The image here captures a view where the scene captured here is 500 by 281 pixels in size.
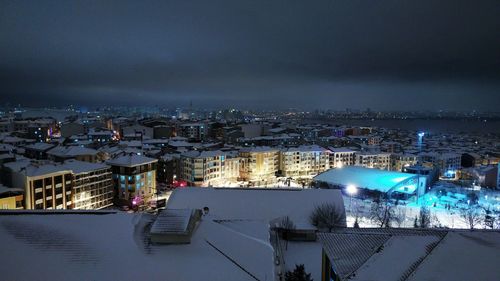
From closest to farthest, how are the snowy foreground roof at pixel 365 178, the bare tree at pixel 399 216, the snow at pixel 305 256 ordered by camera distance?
1. the snow at pixel 305 256
2. the bare tree at pixel 399 216
3. the snowy foreground roof at pixel 365 178

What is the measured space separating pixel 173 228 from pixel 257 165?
23024mm

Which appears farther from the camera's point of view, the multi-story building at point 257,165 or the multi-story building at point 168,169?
the multi-story building at point 257,165

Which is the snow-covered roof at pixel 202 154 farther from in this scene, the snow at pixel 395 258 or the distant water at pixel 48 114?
the distant water at pixel 48 114

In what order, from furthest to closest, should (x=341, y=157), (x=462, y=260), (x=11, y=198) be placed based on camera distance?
(x=341, y=157), (x=11, y=198), (x=462, y=260)

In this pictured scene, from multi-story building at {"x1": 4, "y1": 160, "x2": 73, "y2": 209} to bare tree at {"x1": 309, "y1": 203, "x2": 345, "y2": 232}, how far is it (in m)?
11.6

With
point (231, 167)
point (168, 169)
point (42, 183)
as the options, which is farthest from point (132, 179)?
point (231, 167)

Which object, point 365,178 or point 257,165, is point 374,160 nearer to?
point 365,178

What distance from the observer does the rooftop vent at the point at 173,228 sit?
16.4 feet

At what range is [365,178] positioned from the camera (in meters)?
21.5

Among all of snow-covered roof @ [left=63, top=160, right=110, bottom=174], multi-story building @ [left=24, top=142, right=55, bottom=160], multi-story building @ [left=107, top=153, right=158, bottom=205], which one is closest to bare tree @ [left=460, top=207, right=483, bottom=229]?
multi-story building @ [left=107, top=153, right=158, bottom=205]

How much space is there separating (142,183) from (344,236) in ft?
51.6

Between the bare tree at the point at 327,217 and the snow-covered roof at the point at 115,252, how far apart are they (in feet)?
19.4

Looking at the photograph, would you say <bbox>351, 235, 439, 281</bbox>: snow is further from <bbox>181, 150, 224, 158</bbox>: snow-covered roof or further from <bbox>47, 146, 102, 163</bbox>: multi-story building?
<bbox>47, 146, 102, 163</bbox>: multi-story building

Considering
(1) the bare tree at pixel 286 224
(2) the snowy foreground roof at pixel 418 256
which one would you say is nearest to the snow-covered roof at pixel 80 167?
(1) the bare tree at pixel 286 224
